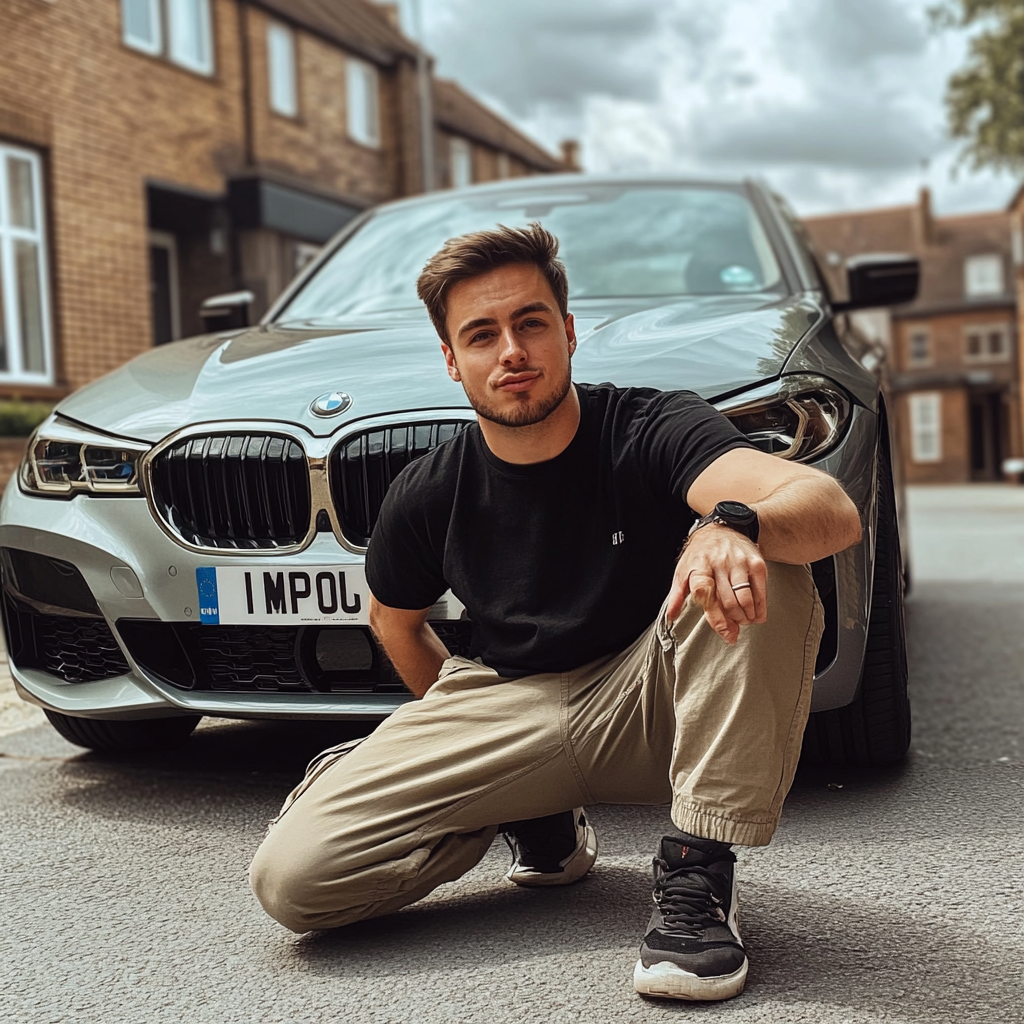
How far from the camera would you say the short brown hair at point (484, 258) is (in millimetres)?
2502

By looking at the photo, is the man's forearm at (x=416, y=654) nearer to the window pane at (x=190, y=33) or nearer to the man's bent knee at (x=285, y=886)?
the man's bent knee at (x=285, y=886)

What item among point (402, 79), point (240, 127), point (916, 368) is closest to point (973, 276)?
point (916, 368)

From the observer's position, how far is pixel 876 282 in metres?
4.54

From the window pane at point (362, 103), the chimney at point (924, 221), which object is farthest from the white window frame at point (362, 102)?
the chimney at point (924, 221)

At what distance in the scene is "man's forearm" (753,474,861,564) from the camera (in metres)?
2.18

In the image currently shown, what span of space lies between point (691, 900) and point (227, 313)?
10.4ft

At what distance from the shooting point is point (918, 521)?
696 inches

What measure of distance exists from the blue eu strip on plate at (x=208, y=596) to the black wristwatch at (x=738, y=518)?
4.39 ft

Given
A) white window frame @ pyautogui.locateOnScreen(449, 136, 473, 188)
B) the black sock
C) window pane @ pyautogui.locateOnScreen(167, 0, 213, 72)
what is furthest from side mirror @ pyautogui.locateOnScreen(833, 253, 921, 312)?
white window frame @ pyautogui.locateOnScreen(449, 136, 473, 188)

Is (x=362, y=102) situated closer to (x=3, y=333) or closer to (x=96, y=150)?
(x=96, y=150)

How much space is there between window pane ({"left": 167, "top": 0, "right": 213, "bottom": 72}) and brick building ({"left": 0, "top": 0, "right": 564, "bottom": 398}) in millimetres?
25

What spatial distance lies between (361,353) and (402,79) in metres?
19.5

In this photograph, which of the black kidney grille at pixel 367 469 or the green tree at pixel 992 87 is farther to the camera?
the green tree at pixel 992 87

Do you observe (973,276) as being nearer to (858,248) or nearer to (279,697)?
(858,248)
